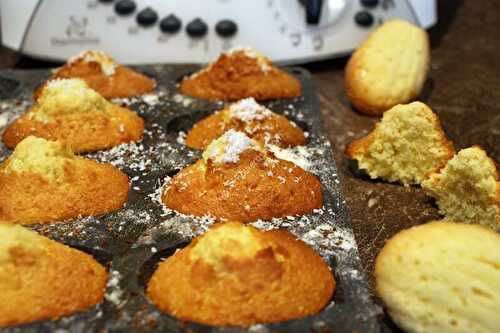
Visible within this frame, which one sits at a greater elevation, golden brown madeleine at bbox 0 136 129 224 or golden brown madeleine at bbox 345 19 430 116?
golden brown madeleine at bbox 0 136 129 224

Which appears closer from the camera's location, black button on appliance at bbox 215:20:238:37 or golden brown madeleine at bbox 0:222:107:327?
golden brown madeleine at bbox 0:222:107:327

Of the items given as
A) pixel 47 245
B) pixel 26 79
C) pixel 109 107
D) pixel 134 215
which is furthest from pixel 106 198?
pixel 26 79

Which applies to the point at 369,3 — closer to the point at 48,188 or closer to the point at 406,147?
the point at 406,147

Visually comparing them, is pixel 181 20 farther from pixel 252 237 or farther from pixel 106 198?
pixel 252 237

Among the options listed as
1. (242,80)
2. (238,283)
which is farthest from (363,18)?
(238,283)

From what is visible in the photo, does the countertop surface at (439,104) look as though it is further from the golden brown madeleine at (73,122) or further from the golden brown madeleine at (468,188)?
the golden brown madeleine at (73,122)

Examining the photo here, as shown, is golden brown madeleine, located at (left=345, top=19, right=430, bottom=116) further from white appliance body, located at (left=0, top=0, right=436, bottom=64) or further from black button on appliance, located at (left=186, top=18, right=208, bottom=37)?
black button on appliance, located at (left=186, top=18, right=208, bottom=37)

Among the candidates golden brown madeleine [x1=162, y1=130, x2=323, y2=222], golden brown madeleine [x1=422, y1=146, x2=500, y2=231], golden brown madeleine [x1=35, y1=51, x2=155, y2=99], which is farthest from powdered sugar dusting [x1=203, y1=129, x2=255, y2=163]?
golden brown madeleine [x1=35, y1=51, x2=155, y2=99]
